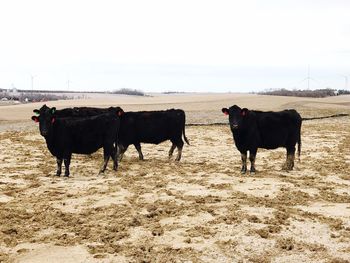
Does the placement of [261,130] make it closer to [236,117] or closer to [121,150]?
[236,117]

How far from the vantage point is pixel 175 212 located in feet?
25.3

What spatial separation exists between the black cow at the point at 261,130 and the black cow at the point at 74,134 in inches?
125

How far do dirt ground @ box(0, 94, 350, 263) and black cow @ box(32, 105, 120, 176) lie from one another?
0.57 meters

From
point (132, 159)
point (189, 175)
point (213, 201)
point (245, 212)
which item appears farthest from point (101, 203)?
point (132, 159)

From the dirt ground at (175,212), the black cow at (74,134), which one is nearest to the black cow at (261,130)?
the dirt ground at (175,212)

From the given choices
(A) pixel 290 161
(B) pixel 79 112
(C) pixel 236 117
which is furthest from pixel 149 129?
(A) pixel 290 161

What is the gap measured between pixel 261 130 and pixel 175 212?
5313mm

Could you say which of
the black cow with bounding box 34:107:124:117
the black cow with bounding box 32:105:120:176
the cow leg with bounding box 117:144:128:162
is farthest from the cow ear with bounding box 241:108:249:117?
the black cow with bounding box 34:107:124:117

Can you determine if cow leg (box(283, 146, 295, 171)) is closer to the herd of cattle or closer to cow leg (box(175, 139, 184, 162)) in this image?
the herd of cattle

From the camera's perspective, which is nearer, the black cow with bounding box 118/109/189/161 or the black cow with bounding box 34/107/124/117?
the black cow with bounding box 118/109/189/161

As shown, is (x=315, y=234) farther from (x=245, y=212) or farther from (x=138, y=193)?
(x=138, y=193)

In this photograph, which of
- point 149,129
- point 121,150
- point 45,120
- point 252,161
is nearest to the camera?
point 45,120

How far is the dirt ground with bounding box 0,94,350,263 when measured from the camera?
604cm

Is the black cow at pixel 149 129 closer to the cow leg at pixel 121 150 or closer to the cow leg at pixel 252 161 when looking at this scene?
the cow leg at pixel 121 150
